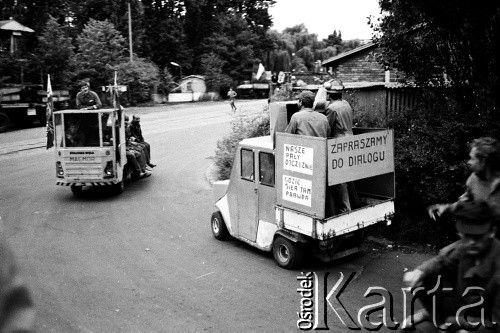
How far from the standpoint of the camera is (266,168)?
829 cm

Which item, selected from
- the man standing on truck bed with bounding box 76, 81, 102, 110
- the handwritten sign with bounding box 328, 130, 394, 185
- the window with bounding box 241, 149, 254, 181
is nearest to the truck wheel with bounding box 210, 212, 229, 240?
the window with bounding box 241, 149, 254, 181

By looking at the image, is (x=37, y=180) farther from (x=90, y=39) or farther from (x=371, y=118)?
(x=90, y=39)

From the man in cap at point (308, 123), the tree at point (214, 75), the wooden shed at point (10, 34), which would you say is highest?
the wooden shed at point (10, 34)

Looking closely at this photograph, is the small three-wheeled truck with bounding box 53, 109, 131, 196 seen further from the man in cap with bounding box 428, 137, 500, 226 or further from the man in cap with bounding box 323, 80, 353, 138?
the man in cap with bounding box 428, 137, 500, 226

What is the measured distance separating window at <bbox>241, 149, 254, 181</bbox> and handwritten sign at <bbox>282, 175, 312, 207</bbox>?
0.88m

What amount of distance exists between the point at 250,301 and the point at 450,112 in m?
4.89

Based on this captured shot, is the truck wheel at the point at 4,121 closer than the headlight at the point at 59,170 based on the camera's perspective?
No

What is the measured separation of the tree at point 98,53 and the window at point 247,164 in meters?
33.5

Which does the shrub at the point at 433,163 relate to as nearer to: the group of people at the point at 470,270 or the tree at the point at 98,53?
the group of people at the point at 470,270

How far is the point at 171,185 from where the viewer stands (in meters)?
14.3

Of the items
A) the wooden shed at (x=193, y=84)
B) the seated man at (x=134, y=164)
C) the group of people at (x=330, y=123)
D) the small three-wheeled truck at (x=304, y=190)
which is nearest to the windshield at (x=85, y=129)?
the seated man at (x=134, y=164)

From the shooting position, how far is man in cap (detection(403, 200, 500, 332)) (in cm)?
397

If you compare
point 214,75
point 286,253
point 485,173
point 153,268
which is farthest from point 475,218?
point 214,75

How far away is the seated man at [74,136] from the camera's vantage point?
12.8 metres
